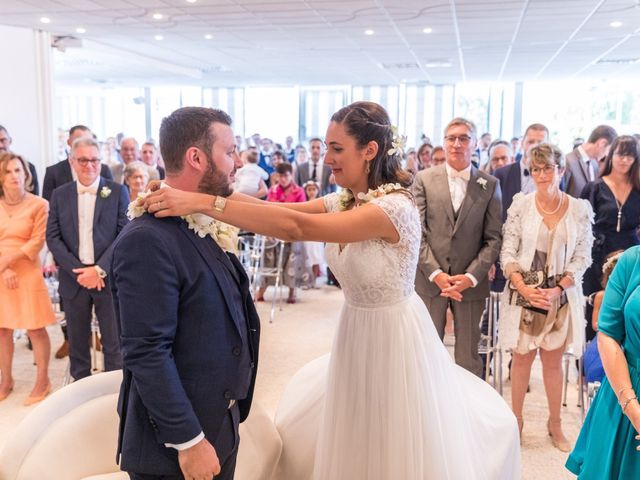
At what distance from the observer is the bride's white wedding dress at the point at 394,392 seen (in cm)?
217

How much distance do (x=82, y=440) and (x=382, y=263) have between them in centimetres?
126

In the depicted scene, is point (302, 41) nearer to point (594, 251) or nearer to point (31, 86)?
point (31, 86)

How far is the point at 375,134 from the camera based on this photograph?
85.0 inches

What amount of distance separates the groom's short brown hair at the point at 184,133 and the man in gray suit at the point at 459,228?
2332 mm

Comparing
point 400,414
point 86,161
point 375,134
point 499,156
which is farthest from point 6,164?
point 499,156

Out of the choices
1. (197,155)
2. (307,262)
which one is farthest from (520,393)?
(307,262)

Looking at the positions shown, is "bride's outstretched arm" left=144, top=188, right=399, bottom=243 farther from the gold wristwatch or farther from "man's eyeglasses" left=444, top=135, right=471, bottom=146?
"man's eyeglasses" left=444, top=135, right=471, bottom=146

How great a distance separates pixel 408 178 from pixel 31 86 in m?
7.90

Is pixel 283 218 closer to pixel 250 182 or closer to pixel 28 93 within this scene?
pixel 250 182

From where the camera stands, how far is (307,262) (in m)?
7.39

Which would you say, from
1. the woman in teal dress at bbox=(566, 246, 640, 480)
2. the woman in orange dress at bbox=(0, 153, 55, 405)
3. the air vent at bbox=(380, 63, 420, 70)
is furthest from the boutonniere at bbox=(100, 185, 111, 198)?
the air vent at bbox=(380, 63, 420, 70)

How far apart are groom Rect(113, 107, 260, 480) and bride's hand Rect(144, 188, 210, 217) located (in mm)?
38

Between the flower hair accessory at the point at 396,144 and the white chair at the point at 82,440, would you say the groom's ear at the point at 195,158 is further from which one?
the white chair at the point at 82,440

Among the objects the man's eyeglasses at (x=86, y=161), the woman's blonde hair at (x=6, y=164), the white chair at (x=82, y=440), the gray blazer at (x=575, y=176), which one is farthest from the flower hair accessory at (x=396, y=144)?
the gray blazer at (x=575, y=176)
